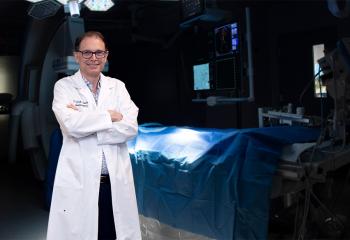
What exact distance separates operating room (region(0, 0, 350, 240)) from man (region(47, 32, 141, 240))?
169 millimetres

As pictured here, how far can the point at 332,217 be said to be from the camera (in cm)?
245

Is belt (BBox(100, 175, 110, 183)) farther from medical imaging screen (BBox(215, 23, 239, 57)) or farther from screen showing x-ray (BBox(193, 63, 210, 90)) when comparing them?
screen showing x-ray (BBox(193, 63, 210, 90))

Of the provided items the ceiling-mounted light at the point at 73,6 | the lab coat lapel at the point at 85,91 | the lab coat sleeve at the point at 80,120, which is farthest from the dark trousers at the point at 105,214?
the ceiling-mounted light at the point at 73,6

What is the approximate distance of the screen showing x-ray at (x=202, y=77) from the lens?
4.20 metres

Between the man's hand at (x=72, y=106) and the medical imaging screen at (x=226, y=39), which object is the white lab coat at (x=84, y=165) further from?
the medical imaging screen at (x=226, y=39)

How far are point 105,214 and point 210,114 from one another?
380 cm

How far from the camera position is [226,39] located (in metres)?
3.82

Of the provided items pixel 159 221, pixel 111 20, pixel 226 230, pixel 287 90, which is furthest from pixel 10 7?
pixel 226 230

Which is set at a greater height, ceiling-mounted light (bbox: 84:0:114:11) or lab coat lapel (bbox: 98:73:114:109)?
ceiling-mounted light (bbox: 84:0:114:11)

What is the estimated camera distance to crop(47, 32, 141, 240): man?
1740 millimetres

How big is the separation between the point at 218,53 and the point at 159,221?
204cm

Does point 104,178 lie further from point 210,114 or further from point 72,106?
point 210,114

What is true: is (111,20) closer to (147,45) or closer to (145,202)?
(147,45)

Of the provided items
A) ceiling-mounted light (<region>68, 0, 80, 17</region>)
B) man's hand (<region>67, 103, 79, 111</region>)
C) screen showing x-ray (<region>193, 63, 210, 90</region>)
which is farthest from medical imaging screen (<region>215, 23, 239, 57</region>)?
man's hand (<region>67, 103, 79, 111</region>)
